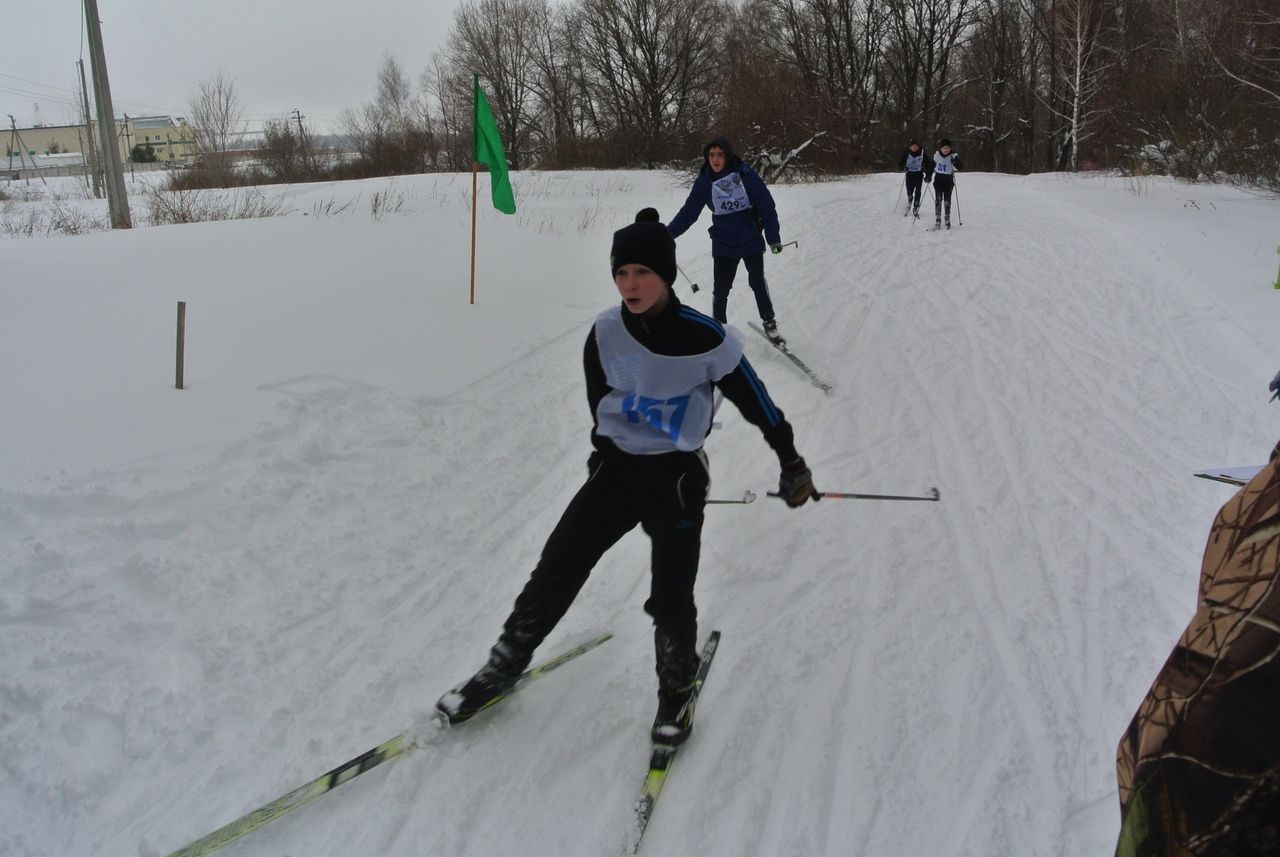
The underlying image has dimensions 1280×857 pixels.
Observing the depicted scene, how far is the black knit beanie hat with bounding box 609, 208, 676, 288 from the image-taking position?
105 inches

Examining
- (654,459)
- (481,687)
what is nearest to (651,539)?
(654,459)

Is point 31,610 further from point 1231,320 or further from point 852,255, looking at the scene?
point 852,255

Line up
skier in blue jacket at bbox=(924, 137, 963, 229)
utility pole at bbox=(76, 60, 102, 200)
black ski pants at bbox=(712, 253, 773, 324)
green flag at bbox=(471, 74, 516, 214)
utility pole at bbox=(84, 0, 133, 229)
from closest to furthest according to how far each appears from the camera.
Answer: black ski pants at bbox=(712, 253, 773, 324) → green flag at bbox=(471, 74, 516, 214) → utility pole at bbox=(84, 0, 133, 229) → skier in blue jacket at bbox=(924, 137, 963, 229) → utility pole at bbox=(76, 60, 102, 200)

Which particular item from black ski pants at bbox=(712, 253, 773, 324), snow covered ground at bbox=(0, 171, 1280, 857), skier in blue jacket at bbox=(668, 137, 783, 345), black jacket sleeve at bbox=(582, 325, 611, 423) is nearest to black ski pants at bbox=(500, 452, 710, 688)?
black jacket sleeve at bbox=(582, 325, 611, 423)

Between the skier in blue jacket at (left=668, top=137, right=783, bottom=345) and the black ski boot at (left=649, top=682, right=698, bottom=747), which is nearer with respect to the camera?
the black ski boot at (left=649, top=682, right=698, bottom=747)

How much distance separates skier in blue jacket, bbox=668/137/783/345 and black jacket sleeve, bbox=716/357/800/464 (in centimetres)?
424

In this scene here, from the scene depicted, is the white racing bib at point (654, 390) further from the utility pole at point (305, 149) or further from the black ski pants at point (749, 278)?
the utility pole at point (305, 149)

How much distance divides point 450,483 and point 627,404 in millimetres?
2592

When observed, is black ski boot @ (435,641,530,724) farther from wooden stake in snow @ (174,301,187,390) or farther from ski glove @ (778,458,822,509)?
wooden stake in snow @ (174,301,187,390)

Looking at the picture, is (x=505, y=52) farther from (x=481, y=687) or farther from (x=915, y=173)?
(x=481, y=687)

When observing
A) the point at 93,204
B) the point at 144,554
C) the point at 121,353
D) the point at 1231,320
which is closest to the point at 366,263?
the point at 121,353

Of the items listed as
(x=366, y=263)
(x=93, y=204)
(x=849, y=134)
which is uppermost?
(x=849, y=134)

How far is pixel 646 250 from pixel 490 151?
6435mm

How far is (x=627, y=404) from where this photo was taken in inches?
110
